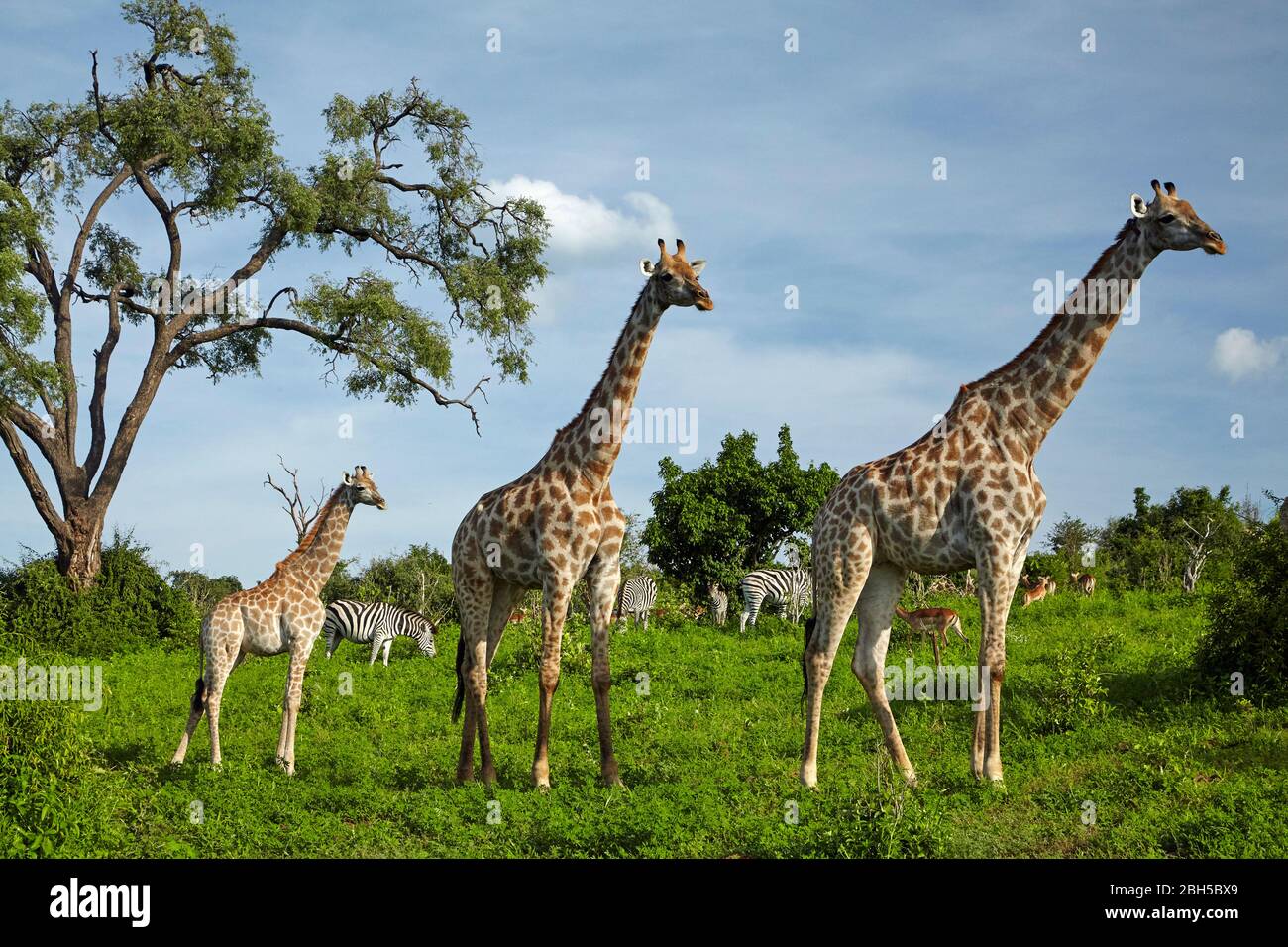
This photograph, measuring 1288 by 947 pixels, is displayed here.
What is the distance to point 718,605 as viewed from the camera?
25.7m

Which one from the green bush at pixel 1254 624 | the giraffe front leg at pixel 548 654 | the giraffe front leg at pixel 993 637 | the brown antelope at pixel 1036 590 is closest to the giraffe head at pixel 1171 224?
the giraffe front leg at pixel 993 637

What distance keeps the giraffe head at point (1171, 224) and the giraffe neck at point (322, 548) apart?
29.3 feet

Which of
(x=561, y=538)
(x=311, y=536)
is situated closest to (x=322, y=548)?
(x=311, y=536)

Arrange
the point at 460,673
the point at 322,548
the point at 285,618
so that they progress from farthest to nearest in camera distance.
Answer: the point at 322,548
the point at 285,618
the point at 460,673

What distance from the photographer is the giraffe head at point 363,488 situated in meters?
13.6

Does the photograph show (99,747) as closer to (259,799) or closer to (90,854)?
(259,799)

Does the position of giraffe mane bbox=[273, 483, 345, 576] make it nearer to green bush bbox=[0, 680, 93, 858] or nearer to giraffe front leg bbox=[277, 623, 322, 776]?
giraffe front leg bbox=[277, 623, 322, 776]

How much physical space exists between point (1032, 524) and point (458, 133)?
26.3 meters

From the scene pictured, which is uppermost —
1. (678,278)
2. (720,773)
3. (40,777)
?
(678,278)

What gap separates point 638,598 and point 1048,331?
53.0ft

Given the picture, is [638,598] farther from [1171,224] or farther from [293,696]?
[1171,224]
